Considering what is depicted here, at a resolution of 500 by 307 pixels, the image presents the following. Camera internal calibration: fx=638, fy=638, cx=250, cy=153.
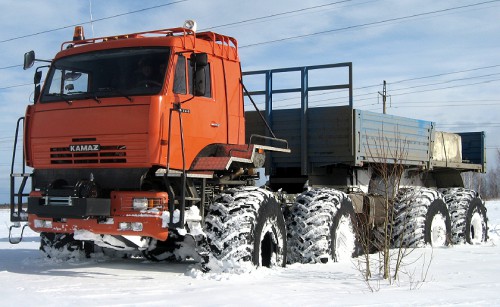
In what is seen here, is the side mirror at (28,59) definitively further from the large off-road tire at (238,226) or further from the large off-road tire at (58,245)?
the large off-road tire at (238,226)

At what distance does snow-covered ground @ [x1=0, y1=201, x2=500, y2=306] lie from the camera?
6.91 meters

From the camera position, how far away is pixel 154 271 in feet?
31.1

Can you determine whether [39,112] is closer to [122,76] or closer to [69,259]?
[122,76]

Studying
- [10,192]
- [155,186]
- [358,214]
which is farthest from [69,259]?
[358,214]

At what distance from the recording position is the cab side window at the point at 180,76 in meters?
8.67

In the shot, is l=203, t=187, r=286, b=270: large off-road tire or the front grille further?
the front grille

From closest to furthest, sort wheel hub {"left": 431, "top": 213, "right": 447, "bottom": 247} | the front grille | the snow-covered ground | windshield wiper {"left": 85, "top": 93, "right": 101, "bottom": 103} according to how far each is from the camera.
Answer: the snow-covered ground < the front grille < windshield wiper {"left": 85, "top": 93, "right": 101, "bottom": 103} < wheel hub {"left": 431, "top": 213, "right": 447, "bottom": 247}

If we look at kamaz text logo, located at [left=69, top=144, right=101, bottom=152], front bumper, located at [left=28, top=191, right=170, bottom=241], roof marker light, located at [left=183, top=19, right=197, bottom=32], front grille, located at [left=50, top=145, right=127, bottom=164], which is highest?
roof marker light, located at [left=183, top=19, right=197, bottom=32]

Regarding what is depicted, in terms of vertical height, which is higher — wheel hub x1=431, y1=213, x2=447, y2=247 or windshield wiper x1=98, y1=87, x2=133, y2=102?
windshield wiper x1=98, y1=87, x2=133, y2=102

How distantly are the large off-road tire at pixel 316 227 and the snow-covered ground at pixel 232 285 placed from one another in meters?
0.27

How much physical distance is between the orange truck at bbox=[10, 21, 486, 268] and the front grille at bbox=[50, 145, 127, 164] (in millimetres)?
14

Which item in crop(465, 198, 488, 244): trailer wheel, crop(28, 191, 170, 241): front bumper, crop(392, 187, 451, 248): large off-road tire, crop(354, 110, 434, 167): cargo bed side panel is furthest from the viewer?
crop(465, 198, 488, 244): trailer wheel

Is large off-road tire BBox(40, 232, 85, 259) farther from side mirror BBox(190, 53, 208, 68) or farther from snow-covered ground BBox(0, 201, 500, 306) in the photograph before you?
side mirror BBox(190, 53, 208, 68)

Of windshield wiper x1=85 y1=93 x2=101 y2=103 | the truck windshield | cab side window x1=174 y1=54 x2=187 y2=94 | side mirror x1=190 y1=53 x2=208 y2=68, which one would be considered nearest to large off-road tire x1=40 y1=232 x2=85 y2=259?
the truck windshield
